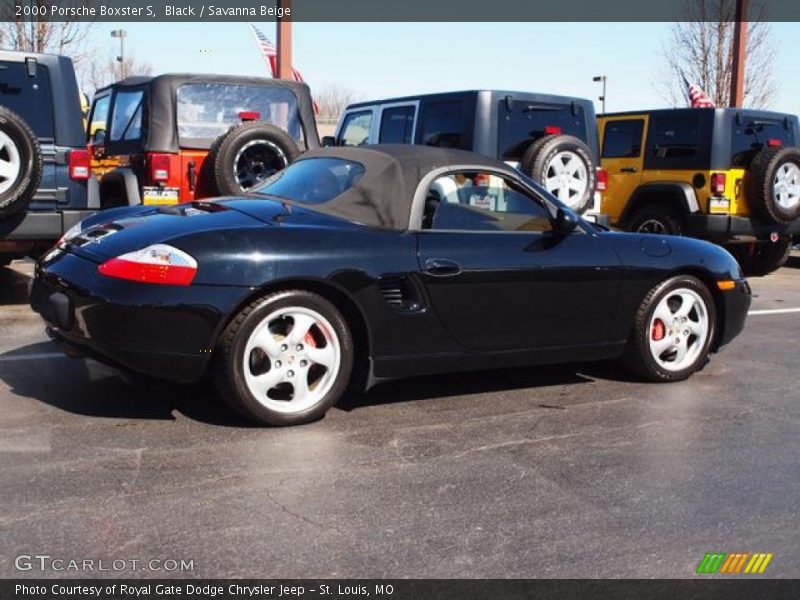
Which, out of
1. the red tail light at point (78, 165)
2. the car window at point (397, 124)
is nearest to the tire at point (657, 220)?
the car window at point (397, 124)

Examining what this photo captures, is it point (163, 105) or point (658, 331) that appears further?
point (163, 105)

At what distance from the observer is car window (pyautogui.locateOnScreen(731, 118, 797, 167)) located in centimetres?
1098

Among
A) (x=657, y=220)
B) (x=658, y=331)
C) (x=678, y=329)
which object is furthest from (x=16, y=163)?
(x=657, y=220)

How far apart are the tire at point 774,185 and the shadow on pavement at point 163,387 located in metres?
5.48

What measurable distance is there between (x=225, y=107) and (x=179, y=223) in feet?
16.2

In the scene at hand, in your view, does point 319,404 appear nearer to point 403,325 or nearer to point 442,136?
point 403,325

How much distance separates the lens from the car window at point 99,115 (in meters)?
10.2

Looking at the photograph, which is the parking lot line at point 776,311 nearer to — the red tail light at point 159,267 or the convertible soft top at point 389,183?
the convertible soft top at point 389,183

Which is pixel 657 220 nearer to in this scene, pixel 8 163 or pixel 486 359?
pixel 486 359

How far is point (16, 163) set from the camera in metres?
6.70

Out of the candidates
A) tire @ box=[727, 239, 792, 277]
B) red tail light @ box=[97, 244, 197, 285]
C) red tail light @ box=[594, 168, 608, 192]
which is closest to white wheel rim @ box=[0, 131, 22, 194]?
red tail light @ box=[97, 244, 197, 285]

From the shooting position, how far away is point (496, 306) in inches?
192

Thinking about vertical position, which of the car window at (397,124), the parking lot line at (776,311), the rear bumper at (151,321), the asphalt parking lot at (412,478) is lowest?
the parking lot line at (776,311)

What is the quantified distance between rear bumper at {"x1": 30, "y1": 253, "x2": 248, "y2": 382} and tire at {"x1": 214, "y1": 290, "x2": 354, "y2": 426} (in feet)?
0.36
